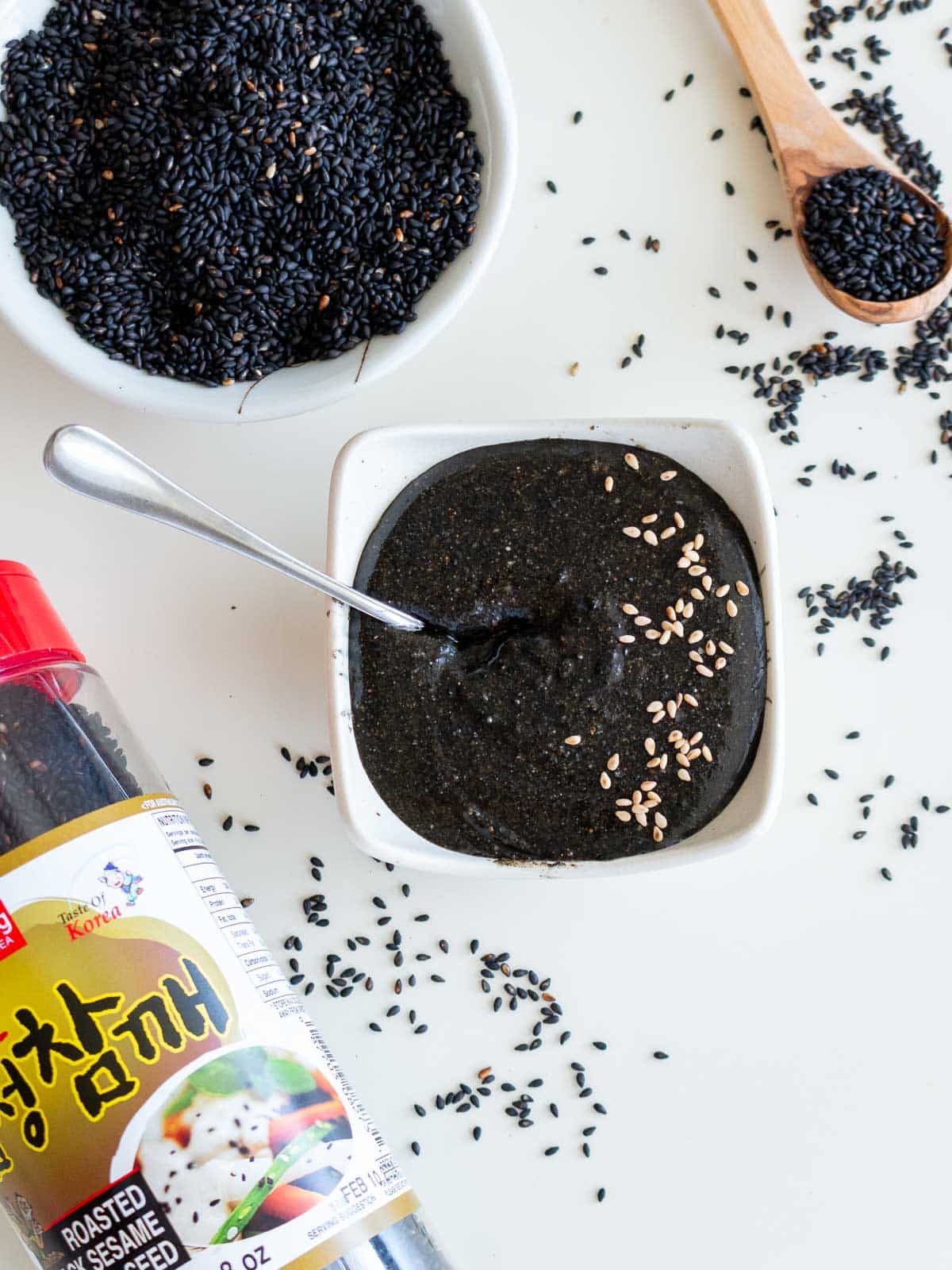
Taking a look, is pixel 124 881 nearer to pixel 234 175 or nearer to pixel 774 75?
pixel 234 175

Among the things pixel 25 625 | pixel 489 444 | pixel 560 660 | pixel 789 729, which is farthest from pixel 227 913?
pixel 789 729

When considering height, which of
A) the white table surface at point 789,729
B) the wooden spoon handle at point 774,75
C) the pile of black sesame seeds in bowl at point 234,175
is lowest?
the white table surface at point 789,729

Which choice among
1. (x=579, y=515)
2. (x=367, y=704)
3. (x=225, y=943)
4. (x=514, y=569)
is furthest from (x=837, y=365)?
(x=225, y=943)

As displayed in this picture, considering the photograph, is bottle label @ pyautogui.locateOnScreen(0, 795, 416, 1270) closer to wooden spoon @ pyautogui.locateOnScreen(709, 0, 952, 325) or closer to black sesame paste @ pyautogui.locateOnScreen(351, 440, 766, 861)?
black sesame paste @ pyautogui.locateOnScreen(351, 440, 766, 861)

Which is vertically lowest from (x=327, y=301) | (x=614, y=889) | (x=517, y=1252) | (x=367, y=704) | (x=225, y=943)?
(x=517, y=1252)

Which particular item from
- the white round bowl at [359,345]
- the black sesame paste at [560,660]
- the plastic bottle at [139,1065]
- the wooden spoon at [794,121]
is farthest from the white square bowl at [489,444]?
the wooden spoon at [794,121]

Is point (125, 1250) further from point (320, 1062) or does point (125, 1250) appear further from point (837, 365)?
point (837, 365)

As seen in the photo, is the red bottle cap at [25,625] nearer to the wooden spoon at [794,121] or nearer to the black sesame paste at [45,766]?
the black sesame paste at [45,766]

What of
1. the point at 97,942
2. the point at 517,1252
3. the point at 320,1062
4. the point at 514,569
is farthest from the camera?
the point at 517,1252
